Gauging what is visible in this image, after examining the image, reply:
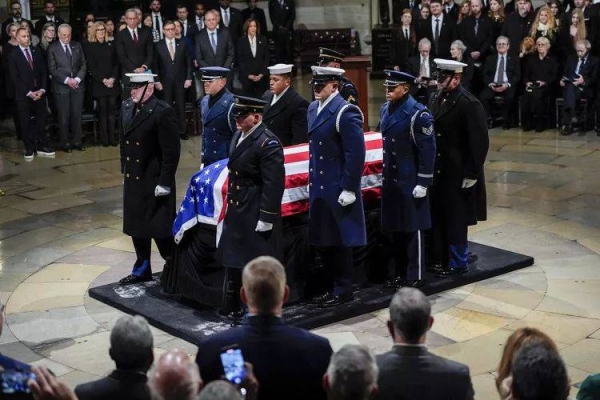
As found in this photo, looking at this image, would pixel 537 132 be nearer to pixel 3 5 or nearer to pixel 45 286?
pixel 45 286

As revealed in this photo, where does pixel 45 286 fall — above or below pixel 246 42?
below

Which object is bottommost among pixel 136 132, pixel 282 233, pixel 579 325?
pixel 579 325

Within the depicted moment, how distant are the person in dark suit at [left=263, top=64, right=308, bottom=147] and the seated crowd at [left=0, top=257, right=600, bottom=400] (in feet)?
14.0

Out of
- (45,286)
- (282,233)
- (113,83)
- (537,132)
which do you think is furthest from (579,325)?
(113,83)

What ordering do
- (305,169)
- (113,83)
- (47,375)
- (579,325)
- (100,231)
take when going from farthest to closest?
(113,83)
(100,231)
(305,169)
(579,325)
(47,375)

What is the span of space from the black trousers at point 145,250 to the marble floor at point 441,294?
1.38 ft

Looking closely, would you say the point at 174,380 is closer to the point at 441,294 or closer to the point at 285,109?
the point at 441,294

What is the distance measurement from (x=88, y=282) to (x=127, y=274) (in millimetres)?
330

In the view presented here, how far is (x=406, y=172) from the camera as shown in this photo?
26.2 feet

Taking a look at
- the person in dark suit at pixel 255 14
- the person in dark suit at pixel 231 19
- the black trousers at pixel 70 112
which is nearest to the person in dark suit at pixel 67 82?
the black trousers at pixel 70 112

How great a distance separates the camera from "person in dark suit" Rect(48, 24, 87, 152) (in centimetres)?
1438

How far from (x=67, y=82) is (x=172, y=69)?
1.54 meters

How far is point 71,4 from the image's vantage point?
757 inches

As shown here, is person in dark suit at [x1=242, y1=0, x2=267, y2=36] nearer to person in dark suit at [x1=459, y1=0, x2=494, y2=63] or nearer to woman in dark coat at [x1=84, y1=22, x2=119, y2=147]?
woman in dark coat at [x1=84, y1=22, x2=119, y2=147]
